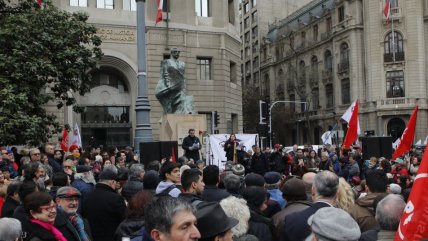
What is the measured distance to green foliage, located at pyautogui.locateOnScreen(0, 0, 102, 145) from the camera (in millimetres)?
17141

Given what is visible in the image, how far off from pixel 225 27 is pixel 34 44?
749 inches

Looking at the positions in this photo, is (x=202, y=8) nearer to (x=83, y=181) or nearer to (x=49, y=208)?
(x=83, y=181)

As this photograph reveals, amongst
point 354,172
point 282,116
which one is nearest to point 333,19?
point 282,116

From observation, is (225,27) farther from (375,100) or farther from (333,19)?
(333,19)

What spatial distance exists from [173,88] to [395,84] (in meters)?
38.9

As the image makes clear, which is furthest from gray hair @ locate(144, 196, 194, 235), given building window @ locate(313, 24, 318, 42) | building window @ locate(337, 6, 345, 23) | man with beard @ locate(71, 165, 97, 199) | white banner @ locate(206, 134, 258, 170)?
building window @ locate(313, 24, 318, 42)

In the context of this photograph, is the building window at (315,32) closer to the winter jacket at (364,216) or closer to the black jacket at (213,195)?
the black jacket at (213,195)

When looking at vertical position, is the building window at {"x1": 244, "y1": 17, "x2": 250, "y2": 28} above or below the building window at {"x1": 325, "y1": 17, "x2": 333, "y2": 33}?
above

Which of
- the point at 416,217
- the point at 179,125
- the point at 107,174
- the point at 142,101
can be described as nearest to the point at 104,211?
the point at 107,174

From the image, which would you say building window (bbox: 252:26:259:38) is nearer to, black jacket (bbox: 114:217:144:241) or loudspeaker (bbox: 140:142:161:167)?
loudspeaker (bbox: 140:142:161:167)

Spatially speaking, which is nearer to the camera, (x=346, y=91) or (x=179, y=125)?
(x=179, y=125)

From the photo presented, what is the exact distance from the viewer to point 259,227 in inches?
201

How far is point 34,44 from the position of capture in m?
18.3

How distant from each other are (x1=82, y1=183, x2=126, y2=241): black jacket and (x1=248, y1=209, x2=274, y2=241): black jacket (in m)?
1.86
